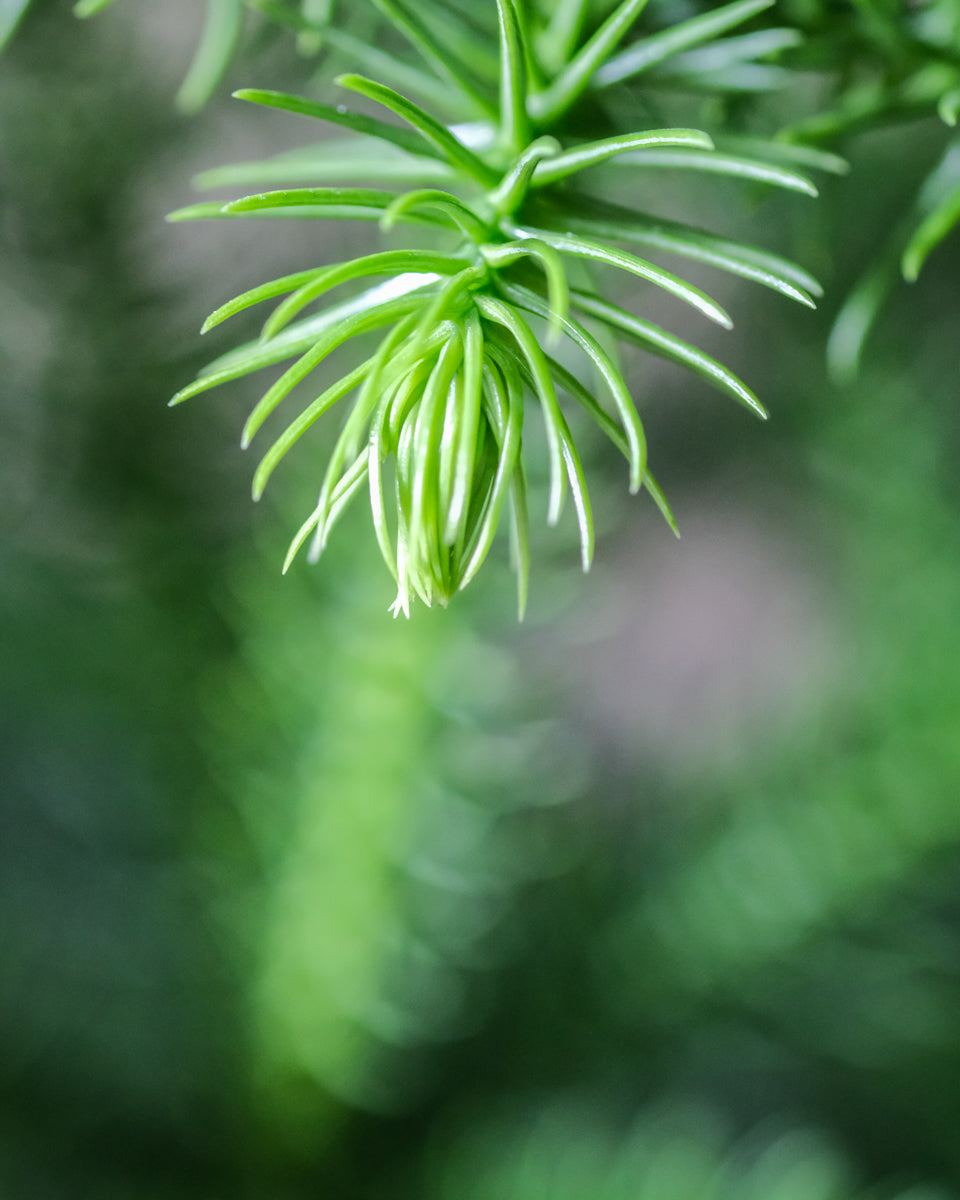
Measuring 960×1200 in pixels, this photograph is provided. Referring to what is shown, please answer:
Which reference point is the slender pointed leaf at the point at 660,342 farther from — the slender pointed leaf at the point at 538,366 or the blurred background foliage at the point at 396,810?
the blurred background foliage at the point at 396,810

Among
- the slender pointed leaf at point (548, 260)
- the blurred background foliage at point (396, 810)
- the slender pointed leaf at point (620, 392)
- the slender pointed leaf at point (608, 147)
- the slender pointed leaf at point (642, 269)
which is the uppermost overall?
the slender pointed leaf at point (608, 147)

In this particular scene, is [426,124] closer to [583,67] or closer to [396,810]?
[583,67]

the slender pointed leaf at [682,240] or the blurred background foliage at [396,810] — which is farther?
the blurred background foliage at [396,810]

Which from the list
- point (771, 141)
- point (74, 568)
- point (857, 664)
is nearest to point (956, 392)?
point (857, 664)

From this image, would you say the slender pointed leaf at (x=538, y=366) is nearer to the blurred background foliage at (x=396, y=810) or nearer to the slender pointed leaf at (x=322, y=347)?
the slender pointed leaf at (x=322, y=347)

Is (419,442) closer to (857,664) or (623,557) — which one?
(857,664)

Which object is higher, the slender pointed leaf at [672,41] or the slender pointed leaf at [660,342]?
the slender pointed leaf at [672,41]

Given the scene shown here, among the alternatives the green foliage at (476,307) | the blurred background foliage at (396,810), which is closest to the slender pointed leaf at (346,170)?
the green foliage at (476,307)

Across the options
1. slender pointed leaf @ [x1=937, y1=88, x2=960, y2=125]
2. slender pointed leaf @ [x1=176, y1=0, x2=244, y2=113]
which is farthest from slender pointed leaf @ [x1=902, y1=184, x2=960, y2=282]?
slender pointed leaf @ [x1=176, y1=0, x2=244, y2=113]
